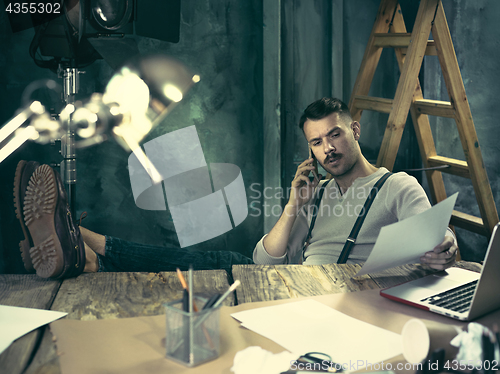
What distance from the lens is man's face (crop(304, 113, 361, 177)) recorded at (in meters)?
1.59

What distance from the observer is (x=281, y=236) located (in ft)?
5.22

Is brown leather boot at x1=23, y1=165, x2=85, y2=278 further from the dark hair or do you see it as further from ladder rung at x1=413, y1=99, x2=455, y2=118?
ladder rung at x1=413, y1=99, x2=455, y2=118

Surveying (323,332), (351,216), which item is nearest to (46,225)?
(323,332)

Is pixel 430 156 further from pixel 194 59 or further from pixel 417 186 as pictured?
pixel 194 59

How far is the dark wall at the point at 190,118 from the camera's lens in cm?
232

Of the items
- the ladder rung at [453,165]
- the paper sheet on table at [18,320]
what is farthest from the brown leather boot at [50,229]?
the ladder rung at [453,165]

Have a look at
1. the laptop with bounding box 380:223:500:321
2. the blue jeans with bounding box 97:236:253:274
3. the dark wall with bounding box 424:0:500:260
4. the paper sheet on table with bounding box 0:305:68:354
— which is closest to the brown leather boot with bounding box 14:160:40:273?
the paper sheet on table with bounding box 0:305:68:354

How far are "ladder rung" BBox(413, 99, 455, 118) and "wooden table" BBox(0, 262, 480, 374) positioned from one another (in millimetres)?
979

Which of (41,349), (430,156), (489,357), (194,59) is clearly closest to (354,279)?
(489,357)

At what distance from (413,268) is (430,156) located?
1.25 meters

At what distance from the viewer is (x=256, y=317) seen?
82 cm

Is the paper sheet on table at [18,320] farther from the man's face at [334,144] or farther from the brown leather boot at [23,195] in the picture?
the man's face at [334,144]

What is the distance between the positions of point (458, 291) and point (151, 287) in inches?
27.1

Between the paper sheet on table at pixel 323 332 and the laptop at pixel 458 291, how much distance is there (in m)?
0.15
